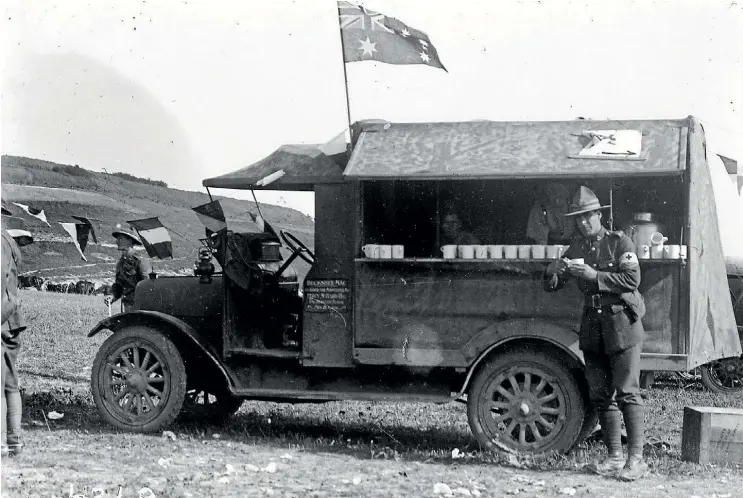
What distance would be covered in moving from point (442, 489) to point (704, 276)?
2751 mm

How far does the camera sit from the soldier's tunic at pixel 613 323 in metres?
6.07

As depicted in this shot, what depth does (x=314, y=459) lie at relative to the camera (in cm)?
651

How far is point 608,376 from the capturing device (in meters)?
6.24

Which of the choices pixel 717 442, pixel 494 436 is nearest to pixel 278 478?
pixel 494 436

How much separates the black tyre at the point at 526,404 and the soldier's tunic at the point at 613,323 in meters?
0.34

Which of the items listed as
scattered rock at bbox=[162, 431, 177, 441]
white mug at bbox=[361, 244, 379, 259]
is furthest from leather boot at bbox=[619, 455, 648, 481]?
scattered rock at bbox=[162, 431, 177, 441]

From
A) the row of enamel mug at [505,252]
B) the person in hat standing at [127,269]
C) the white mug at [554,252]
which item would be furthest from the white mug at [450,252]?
the person in hat standing at [127,269]

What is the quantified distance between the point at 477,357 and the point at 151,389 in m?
2.78

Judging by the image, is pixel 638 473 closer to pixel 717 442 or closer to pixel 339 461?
pixel 717 442

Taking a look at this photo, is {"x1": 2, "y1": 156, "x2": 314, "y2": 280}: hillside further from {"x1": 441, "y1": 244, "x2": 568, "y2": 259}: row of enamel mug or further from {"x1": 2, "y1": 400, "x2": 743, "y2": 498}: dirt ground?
{"x1": 441, "y1": 244, "x2": 568, "y2": 259}: row of enamel mug

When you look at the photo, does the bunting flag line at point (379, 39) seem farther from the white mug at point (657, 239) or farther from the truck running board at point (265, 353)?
the truck running board at point (265, 353)

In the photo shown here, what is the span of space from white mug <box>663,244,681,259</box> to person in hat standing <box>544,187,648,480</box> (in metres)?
0.42

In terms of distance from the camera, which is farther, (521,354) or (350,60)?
(350,60)

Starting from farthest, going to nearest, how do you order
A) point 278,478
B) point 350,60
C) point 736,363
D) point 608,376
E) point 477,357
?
1. point 736,363
2. point 350,60
3. point 477,357
4. point 608,376
5. point 278,478
